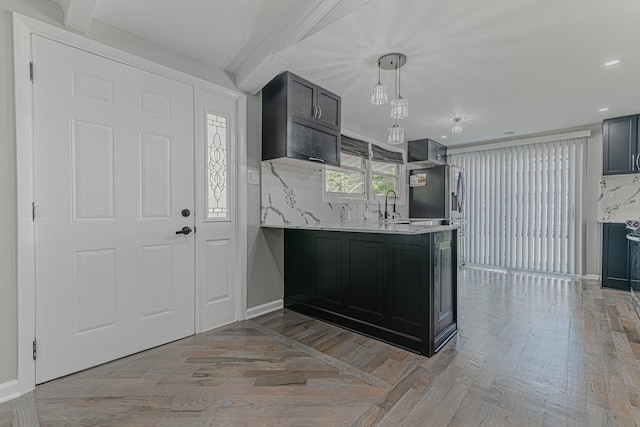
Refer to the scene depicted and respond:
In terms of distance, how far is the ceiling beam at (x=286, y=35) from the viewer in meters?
1.91

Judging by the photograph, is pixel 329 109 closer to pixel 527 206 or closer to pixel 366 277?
pixel 366 277

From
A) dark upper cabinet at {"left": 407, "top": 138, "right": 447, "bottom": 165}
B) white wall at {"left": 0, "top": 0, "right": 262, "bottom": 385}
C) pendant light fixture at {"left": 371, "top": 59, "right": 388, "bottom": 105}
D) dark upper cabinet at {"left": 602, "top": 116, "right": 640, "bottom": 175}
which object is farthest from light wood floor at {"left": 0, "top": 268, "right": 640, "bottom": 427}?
dark upper cabinet at {"left": 407, "top": 138, "right": 447, "bottom": 165}

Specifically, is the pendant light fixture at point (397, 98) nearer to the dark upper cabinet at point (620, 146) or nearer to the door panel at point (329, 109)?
the door panel at point (329, 109)

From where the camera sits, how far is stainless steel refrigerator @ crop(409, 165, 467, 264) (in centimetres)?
558

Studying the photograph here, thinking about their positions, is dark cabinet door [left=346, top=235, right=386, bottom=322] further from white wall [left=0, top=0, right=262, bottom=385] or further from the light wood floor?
white wall [left=0, top=0, right=262, bottom=385]

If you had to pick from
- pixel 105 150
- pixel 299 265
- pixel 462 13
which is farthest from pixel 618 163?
pixel 105 150

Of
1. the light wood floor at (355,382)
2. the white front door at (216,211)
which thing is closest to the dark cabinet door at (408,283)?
the light wood floor at (355,382)

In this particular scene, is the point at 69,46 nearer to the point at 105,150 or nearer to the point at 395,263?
the point at 105,150

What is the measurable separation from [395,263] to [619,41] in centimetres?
252

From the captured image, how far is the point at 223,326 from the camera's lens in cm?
288

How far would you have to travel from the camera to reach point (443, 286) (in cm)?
254

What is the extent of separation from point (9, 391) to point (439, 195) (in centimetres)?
580

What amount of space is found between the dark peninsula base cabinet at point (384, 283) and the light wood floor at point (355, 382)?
0.58 feet

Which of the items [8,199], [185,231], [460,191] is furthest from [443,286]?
[460,191]
